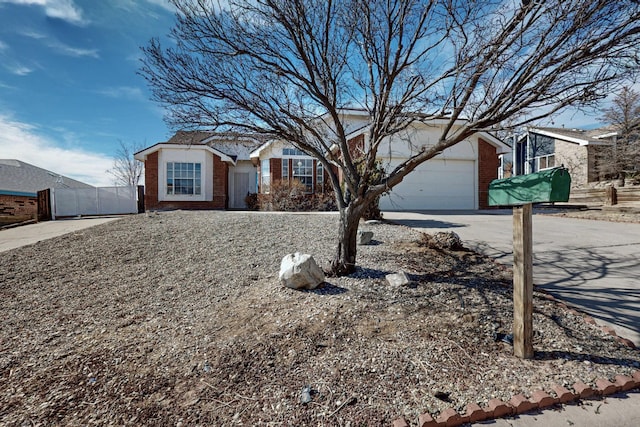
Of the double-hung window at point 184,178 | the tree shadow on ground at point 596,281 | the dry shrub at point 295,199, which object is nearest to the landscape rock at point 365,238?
the tree shadow on ground at point 596,281

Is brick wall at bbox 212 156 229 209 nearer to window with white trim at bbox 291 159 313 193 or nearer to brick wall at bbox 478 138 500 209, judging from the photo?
window with white trim at bbox 291 159 313 193

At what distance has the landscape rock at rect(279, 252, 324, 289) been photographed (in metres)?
3.82

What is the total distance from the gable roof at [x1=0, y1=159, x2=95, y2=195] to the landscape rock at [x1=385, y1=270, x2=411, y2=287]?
23999mm

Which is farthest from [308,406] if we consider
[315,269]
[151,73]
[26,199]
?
[26,199]

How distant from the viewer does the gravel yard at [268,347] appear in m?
2.18

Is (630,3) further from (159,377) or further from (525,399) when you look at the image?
(159,377)

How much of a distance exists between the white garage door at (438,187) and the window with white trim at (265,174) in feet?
18.9

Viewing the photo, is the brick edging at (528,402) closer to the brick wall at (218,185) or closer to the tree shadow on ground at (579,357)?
the tree shadow on ground at (579,357)

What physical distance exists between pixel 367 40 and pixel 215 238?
4897mm

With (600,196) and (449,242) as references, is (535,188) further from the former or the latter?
(600,196)

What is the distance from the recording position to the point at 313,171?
15.3 metres

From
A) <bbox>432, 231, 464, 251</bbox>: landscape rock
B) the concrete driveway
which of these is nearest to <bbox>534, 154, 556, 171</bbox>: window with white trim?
the concrete driveway

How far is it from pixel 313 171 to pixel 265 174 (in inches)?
99.9

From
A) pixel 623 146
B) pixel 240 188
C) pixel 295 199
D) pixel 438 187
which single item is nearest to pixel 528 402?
pixel 295 199
